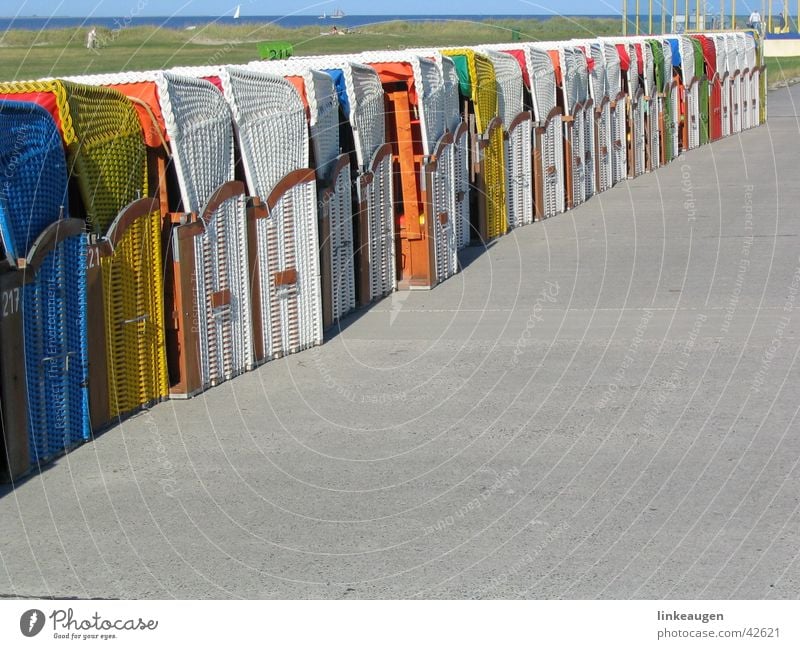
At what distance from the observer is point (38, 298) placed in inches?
305

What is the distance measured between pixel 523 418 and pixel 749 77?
27.6 meters

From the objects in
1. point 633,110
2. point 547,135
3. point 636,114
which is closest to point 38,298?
point 547,135

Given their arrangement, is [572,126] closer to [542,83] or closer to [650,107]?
[542,83]

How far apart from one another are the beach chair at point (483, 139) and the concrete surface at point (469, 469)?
10.9 feet

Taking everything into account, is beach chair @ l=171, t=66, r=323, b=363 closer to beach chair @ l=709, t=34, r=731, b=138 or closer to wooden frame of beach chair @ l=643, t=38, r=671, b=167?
wooden frame of beach chair @ l=643, t=38, r=671, b=167

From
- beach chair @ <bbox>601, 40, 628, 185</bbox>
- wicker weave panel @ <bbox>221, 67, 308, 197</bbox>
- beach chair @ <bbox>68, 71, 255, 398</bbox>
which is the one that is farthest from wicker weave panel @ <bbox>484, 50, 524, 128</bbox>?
beach chair @ <bbox>68, 71, 255, 398</bbox>

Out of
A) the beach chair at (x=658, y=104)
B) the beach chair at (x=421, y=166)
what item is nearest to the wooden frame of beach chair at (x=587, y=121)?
the beach chair at (x=658, y=104)

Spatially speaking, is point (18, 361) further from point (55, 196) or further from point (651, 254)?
point (651, 254)

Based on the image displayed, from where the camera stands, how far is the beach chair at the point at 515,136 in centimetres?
1708

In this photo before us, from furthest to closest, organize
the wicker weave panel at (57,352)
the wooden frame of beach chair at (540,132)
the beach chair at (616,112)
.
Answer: the beach chair at (616,112), the wooden frame of beach chair at (540,132), the wicker weave panel at (57,352)

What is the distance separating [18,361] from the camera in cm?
755

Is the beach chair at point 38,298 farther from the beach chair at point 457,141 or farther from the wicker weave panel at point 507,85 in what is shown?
the wicker weave panel at point 507,85

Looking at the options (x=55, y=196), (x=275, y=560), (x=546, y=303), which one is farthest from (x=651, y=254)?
(x=275, y=560)

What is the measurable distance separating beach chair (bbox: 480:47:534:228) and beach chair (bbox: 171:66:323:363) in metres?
6.40
